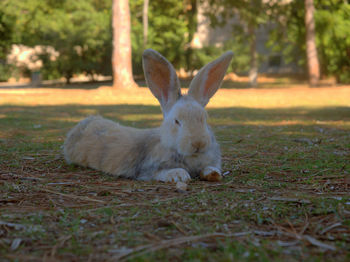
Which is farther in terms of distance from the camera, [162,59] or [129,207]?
[162,59]

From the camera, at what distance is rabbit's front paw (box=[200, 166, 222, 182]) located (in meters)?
3.54

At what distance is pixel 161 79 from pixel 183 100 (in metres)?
0.36

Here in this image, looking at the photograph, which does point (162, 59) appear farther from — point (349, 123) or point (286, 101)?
point (286, 101)

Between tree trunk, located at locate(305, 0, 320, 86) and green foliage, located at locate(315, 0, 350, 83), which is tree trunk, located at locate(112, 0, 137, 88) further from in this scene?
green foliage, located at locate(315, 0, 350, 83)

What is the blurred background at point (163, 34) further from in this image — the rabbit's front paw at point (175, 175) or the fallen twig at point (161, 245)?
the fallen twig at point (161, 245)

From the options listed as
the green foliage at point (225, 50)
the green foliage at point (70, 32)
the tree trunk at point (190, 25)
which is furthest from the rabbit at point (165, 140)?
the tree trunk at point (190, 25)

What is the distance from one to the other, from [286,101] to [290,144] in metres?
8.57

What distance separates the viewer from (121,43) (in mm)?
16781

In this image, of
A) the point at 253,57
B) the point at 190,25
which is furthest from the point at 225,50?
the point at 253,57

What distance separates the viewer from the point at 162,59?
3865mm

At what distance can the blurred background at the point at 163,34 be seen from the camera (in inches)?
960

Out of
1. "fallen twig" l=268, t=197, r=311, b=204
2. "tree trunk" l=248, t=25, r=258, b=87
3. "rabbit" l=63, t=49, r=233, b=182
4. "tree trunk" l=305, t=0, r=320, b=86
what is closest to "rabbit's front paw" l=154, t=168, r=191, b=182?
"rabbit" l=63, t=49, r=233, b=182

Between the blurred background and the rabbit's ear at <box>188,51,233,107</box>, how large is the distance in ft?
63.0

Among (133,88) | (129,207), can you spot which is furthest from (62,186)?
(133,88)
